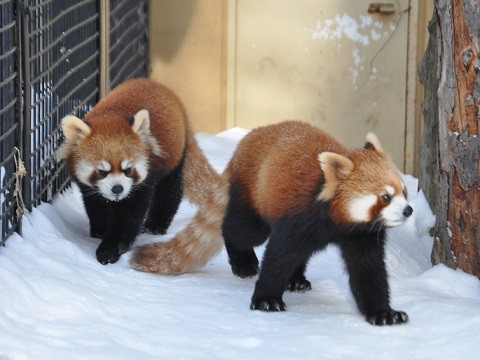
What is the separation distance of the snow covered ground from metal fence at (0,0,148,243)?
0.32 m

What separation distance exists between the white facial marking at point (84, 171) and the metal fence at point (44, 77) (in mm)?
241

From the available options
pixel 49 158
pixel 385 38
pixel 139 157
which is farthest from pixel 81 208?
pixel 385 38

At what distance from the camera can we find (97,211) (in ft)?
15.7

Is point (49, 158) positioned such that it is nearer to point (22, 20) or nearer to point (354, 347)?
point (22, 20)

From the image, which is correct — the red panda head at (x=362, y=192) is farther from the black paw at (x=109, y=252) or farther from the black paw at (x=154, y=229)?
the black paw at (x=154, y=229)

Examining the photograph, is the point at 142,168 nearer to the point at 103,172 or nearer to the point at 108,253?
the point at 103,172

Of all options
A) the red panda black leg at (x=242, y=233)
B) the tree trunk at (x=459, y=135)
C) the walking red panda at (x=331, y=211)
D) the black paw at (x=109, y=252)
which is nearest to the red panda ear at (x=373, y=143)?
the walking red panda at (x=331, y=211)

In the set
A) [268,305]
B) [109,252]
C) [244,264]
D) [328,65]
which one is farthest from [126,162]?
[328,65]

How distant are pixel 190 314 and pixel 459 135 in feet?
5.13

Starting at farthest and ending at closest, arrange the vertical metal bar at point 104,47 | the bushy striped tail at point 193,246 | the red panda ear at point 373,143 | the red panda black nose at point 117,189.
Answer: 1. the vertical metal bar at point 104,47
2. the red panda black nose at point 117,189
3. the bushy striped tail at point 193,246
4. the red panda ear at point 373,143

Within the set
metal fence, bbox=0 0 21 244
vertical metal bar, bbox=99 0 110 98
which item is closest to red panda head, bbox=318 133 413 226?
metal fence, bbox=0 0 21 244

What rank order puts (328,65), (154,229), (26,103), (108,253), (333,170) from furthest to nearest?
(328,65), (154,229), (108,253), (26,103), (333,170)

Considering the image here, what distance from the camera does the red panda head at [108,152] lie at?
4.49 metres

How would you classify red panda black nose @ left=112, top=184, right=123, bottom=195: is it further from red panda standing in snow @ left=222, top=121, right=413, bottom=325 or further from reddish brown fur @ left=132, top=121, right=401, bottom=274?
red panda standing in snow @ left=222, top=121, right=413, bottom=325
